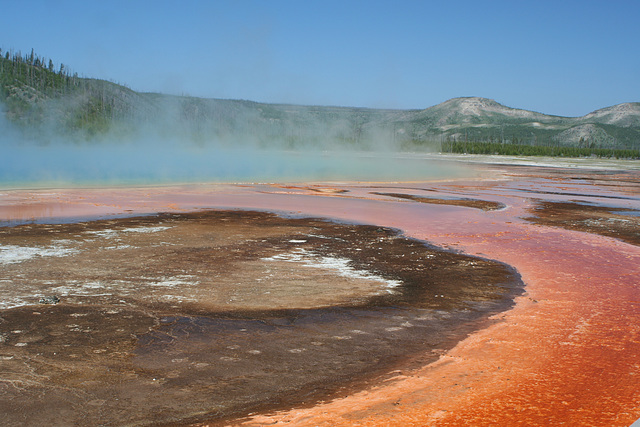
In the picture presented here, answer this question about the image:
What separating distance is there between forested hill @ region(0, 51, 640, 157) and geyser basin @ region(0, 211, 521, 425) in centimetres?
7679

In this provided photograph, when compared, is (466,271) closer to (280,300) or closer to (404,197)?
(280,300)

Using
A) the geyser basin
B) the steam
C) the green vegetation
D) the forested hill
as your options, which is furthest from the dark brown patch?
the green vegetation

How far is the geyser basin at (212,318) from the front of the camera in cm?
435

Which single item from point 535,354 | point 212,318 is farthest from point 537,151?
point 212,318

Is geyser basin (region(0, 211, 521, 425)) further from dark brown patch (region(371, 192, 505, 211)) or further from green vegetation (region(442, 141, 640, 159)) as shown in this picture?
green vegetation (region(442, 141, 640, 159))

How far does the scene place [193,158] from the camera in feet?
192

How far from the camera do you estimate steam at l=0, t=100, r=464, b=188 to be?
30688 millimetres

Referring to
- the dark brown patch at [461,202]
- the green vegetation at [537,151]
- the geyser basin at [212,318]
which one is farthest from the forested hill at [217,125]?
the geyser basin at [212,318]

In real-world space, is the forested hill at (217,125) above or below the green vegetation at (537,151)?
above

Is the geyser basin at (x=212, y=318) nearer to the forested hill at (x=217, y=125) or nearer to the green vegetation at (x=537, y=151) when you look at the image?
the forested hill at (x=217, y=125)

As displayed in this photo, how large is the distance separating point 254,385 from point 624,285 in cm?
570

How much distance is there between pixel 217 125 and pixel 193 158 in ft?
322

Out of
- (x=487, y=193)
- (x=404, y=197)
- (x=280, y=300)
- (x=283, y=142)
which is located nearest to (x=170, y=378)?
(x=280, y=300)

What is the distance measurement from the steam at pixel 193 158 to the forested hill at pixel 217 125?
1.05 m
